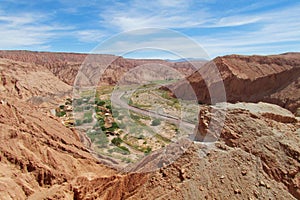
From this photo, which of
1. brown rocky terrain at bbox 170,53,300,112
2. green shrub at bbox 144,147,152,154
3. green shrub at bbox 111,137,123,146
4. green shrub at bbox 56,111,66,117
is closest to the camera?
green shrub at bbox 144,147,152,154

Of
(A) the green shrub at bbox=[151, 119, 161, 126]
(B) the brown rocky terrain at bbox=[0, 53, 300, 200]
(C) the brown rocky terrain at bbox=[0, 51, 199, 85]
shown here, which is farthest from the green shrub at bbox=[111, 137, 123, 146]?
(C) the brown rocky terrain at bbox=[0, 51, 199, 85]

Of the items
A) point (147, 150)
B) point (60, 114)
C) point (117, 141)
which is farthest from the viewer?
point (60, 114)

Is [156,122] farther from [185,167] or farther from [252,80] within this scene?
[185,167]

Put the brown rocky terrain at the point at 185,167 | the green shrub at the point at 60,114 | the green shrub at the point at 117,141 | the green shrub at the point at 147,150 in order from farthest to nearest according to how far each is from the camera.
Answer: the green shrub at the point at 60,114 < the green shrub at the point at 117,141 < the green shrub at the point at 147,150 < the brown rocky terrain at the point at 185,167

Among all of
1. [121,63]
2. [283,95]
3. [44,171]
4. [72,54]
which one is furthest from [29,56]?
[44,171]

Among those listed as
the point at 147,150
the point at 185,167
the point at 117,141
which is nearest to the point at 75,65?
the point at 117,141

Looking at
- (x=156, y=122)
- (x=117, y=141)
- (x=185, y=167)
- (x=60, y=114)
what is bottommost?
(x=117, y=141)

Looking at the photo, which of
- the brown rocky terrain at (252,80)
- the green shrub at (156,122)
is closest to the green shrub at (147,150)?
the green shrub at (156,122)

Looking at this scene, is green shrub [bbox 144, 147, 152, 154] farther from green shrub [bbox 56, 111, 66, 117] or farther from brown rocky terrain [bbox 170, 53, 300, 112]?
green shrub [bbox 56, 111, 66, 117]

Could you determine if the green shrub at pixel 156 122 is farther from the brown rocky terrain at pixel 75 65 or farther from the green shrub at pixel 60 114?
the brown rocky terrain at pixel 75 65
